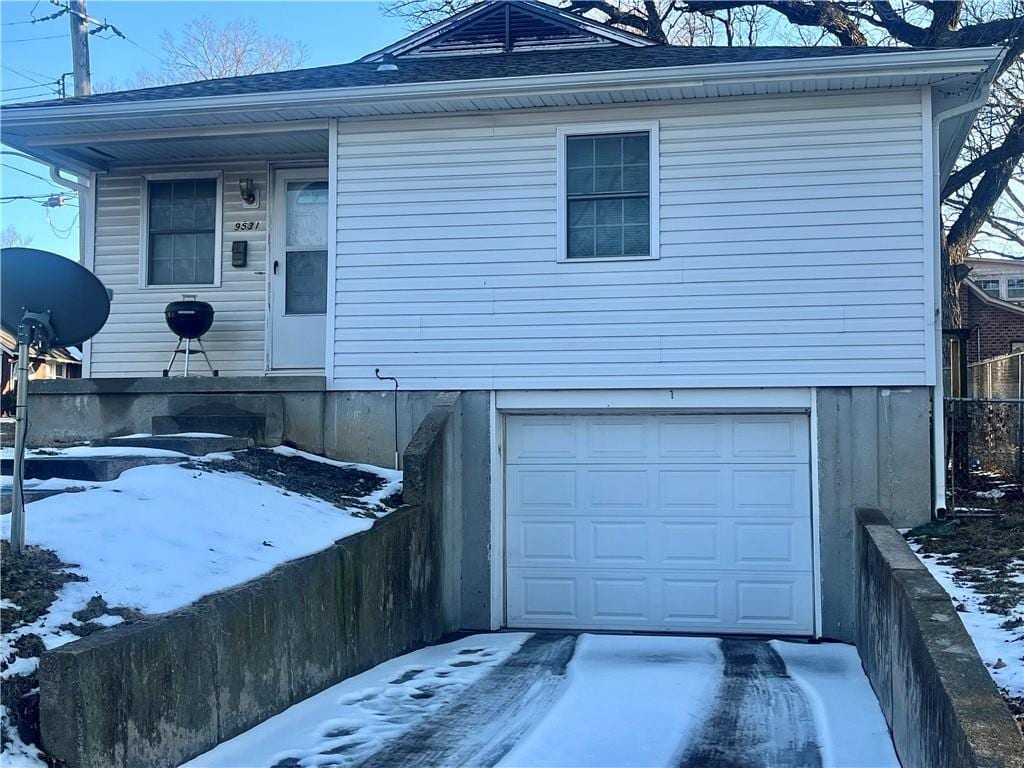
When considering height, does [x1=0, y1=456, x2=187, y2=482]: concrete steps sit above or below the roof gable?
below

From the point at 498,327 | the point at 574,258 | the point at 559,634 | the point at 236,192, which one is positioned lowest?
the point at 559,634

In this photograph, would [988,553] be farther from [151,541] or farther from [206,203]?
[206,203]

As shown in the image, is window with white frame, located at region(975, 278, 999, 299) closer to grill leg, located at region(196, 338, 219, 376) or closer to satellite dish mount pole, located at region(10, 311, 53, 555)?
grill leg, located at region(196, 338, 219, 376)

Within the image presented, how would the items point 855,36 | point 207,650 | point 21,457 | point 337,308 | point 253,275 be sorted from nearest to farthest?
point 207,650, point 21,457, point 337,308, point 253,275, point 855,36

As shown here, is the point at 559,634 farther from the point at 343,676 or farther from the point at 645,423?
the point at 343,676

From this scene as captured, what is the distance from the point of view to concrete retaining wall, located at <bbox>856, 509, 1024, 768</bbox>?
363 cm

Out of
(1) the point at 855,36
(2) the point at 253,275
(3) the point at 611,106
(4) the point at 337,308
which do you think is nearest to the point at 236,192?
(2) the point at 253,275

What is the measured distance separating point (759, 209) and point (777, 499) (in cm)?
278

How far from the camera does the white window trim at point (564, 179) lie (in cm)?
991

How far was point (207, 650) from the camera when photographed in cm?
521

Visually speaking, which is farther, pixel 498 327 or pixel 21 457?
pixel 498 327

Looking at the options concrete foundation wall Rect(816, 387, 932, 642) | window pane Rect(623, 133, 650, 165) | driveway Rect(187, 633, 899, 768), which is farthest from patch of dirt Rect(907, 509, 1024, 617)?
window pane Rect(623, 133, 650, 165)

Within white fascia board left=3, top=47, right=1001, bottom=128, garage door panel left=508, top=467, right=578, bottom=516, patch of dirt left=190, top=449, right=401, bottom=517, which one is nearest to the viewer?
patch of dirt left=190, top=449, right=401, bottom=517

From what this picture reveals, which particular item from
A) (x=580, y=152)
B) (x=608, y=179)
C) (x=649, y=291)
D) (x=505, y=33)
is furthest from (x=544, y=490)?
(x=505, y=33)
